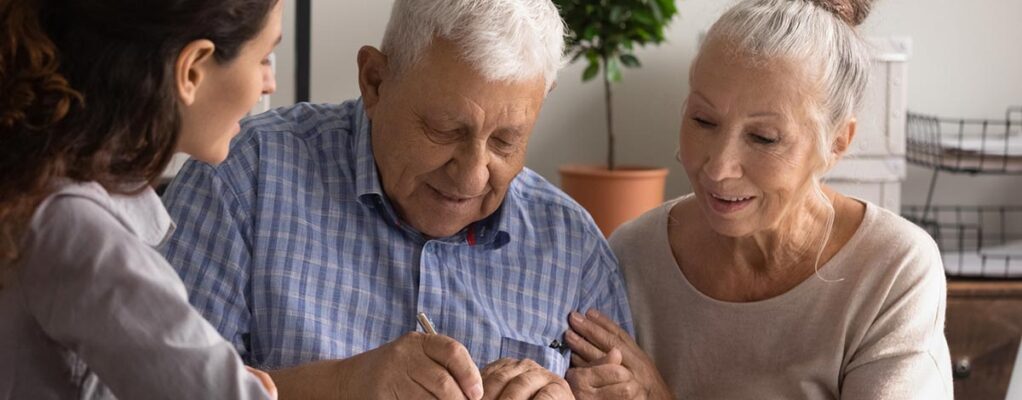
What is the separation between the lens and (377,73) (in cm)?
171

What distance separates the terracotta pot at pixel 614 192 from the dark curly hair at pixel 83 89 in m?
2.65

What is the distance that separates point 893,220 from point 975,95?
7.29ft

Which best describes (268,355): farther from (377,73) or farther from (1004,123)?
(1004,123)

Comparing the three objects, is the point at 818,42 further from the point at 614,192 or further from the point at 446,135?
the point at 614,192

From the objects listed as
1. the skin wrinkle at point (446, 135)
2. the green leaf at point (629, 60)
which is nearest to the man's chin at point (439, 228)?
the skin wrinkle at point (446, 135)

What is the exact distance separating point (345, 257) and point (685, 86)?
2.38 metres

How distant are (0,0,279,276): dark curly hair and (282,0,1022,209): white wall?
2.78 meters

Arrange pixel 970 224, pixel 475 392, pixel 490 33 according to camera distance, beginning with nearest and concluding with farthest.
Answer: pixel 475 392 < pixel 490 33 < pixel 970 224

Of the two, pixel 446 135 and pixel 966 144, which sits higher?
pixel 446 135

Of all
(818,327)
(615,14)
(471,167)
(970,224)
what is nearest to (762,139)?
(818,327)

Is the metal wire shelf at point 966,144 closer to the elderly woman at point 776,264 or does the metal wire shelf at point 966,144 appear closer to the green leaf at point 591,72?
the green leaf at point 591,72

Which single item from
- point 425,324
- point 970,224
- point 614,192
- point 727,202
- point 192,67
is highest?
point 192,67

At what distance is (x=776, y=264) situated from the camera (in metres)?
1.86

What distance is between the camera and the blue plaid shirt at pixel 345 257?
1.60 m
